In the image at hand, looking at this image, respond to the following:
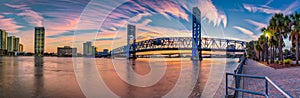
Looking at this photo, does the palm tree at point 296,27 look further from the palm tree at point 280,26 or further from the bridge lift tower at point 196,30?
the bridge lift tower at point 196,30

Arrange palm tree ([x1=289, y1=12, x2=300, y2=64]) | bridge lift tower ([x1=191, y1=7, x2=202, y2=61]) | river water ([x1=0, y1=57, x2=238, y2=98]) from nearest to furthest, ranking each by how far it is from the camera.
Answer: river water ([x1=0, y1=57, x2=238, y2=98]) < palm tree ([x1=289, y1=12, x2=300, y2=64]) < bridge lift tower ([x1=191, y1=7, x2=202, y2=61])

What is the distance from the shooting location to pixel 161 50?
94.2 meters

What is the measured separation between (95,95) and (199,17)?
92812 mm

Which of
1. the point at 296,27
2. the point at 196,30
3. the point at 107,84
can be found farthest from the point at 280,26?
the point at 196,30

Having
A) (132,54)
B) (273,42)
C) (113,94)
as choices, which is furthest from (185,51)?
(113,94)

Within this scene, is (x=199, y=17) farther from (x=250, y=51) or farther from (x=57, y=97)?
(x=57, y=97)

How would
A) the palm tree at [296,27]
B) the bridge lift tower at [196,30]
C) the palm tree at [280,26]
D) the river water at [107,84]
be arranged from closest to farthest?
the river water at [107,84] < the palm tree at [296,27] < the palm tree at [280,26] < the bridge lift tower at [196,30]

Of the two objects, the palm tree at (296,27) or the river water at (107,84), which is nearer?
the river water at (107,84)

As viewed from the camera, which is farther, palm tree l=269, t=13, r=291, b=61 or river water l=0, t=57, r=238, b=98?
palm tree l=269, t=13, r=291, b=61

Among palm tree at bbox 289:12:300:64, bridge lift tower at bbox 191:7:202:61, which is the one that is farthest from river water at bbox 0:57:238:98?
→ bridge lift tower at bbox 191:7:202:61

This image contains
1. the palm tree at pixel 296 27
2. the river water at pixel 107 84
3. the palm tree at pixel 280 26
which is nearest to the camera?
the river water at pixel 107 84

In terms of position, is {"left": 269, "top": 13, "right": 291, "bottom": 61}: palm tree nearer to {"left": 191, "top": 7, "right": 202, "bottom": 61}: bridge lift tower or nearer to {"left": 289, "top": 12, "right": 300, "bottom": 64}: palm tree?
{"left": 289, "top": 12, "right": 300, "bottom": 64}: palm tree

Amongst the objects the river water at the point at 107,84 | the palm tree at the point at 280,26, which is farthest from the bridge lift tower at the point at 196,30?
the river water at the point at 107,84

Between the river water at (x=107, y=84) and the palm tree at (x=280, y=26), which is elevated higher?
the palm tree at (x=280, y=26)
